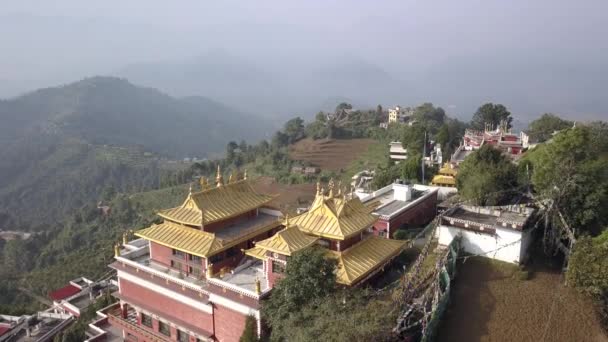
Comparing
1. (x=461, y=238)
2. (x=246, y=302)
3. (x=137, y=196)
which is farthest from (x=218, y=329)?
(x=137, y=196)

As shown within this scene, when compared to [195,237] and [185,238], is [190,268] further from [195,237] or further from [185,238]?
[195,237]

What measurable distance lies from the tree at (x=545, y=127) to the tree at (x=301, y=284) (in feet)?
121

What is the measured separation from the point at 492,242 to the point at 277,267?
376 inches

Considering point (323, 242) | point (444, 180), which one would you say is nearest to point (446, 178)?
point (444, 180)

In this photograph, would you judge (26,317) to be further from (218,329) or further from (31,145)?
(31,145)

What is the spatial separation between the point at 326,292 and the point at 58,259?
5778 cm

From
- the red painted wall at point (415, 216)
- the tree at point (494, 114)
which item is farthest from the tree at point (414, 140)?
the red painted wall at point (415, 216)

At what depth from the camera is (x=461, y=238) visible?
21.7m

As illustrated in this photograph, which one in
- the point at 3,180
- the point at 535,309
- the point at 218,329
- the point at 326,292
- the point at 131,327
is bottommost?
the point at 3,180

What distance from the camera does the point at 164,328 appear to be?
21531 millimetres

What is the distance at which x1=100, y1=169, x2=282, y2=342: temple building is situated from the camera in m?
19.0

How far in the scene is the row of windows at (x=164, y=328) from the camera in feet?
68.6

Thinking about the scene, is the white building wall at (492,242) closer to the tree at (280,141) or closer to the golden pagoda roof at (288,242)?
the golden pagoda roof at (288,242)

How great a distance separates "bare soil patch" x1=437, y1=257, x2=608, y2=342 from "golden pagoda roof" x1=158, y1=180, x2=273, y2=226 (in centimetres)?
969
